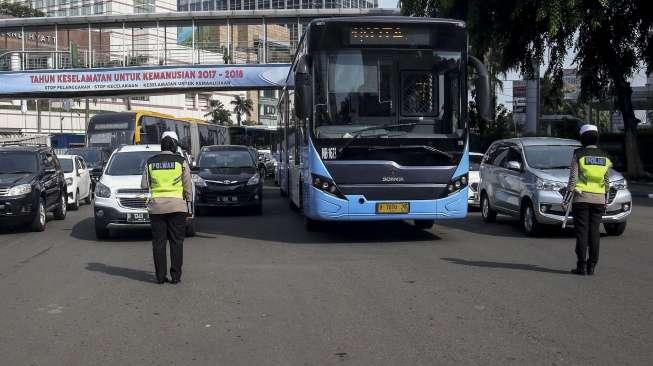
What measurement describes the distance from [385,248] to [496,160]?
4.81 metres

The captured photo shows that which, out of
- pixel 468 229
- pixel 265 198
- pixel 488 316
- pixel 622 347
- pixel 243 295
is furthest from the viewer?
pixel 265 198

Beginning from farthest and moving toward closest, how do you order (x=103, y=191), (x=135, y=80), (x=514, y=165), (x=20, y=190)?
1. (x=135, y=80)
2. (x=20, y=190)
3. (x=514, y=165)
4. (x=103, y=191)

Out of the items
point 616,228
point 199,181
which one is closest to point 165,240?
point 616,228

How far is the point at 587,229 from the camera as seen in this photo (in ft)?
31.9

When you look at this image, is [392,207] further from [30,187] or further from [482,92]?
[30,187]

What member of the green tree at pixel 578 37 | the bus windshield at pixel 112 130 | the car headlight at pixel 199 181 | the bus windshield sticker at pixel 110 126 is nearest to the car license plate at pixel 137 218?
the car headlight at pixel 199 181

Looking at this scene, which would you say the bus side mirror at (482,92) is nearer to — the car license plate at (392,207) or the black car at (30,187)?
the car license plate at (392,207)

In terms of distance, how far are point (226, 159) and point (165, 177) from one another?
1063 cm

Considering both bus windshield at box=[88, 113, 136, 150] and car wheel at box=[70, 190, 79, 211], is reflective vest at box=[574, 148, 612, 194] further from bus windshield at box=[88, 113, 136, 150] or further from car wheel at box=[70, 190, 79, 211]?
bus windshield at box=[88, 113, 136, 150]

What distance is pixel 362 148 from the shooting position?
12422 millimetres

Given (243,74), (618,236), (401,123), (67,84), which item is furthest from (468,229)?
(67,84)

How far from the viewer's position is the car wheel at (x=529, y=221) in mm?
13805

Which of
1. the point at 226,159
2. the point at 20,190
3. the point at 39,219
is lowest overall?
the point at 39,219

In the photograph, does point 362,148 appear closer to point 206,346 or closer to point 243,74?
point 206,346
